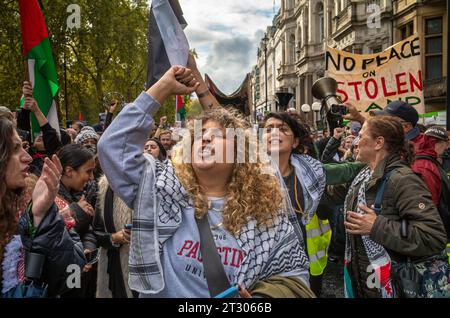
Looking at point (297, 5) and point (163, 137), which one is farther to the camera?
point (297, 5)

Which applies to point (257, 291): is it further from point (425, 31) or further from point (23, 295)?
point (425, 31)

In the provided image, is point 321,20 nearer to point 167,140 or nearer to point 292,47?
point 292,47

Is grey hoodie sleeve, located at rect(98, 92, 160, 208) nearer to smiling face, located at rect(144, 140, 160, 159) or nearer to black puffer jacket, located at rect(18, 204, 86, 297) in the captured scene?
black puffer jacket, located at rect(18, 204, 86, 297)

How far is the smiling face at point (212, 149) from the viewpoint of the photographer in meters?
2.23

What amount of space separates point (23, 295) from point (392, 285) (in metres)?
2.16

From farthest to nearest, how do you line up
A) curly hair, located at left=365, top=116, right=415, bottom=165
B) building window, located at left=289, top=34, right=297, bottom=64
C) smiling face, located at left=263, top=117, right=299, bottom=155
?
building window, located at left=289, top=34, right=297, bottom=64, smiling face, located at left=263, top=117, right=299, bottom=155, curly hair, located at left=365, top=116, right=415, bottom=165

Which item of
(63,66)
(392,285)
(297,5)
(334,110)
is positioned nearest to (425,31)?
(63,66)

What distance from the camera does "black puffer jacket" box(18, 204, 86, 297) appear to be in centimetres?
211

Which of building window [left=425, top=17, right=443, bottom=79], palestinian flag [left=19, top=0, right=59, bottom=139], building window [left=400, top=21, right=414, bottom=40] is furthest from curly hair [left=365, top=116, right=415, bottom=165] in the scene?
building window [left=400, top=21, right=414, bottom=40]

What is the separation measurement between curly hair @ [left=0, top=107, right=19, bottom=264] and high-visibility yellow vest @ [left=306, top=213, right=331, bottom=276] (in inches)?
105

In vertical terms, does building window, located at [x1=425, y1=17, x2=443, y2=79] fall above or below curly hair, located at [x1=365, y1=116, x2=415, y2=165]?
above

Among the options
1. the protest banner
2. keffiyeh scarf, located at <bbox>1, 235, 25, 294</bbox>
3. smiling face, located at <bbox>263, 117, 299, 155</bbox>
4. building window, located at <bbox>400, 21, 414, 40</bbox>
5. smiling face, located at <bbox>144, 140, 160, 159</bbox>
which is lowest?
keffiyeh scarf, located at <bbox>1, 235, 25, 294</bbox>

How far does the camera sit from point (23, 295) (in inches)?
80.9

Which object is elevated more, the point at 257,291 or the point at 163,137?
the point at 163,137
